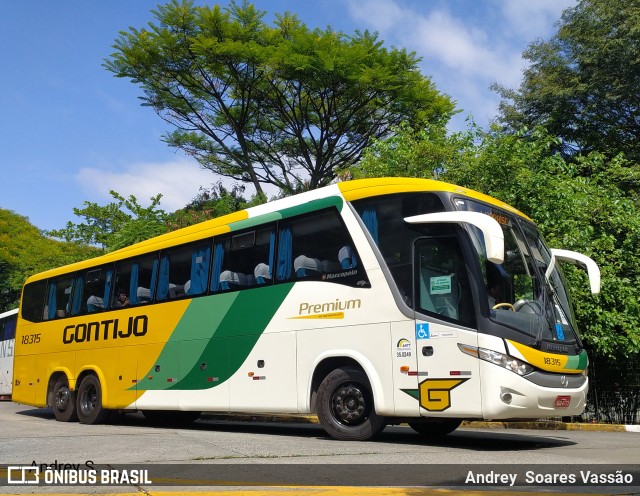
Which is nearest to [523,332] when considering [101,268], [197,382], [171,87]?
[197,382]

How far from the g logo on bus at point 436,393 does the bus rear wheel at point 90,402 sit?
800 centimetres

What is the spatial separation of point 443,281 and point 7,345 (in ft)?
75.2

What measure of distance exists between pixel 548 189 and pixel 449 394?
905 cm

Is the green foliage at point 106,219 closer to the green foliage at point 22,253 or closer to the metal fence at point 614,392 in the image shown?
the green foliage at point 22,253

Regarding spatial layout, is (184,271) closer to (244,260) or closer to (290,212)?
(244,260)

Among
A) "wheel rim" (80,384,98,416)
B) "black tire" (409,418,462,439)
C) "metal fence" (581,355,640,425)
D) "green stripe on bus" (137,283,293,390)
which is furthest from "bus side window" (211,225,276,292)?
"metal fence" (581,355,640,425)

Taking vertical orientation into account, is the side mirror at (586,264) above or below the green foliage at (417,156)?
below

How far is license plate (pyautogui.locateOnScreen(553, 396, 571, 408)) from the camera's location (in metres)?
8.73

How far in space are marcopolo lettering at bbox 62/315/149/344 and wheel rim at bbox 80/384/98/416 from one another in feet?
3.25

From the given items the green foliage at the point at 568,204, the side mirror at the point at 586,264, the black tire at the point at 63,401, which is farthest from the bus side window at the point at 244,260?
the green foliage at the point at 568,204

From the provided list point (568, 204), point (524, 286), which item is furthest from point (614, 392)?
point (524, 286)

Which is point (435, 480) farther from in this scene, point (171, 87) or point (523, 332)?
point (171, 87)

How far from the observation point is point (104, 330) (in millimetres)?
14711

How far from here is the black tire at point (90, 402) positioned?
47.8ft
